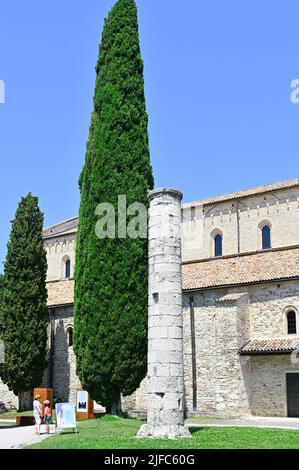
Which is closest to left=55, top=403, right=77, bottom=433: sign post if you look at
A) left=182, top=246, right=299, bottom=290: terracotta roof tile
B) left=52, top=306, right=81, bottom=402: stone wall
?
left=182, top=246, right=299, bottom=290: terracotta roof tile

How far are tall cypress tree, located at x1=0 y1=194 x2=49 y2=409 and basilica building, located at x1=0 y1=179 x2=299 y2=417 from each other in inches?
97.3

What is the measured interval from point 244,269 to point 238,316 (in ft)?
10.3

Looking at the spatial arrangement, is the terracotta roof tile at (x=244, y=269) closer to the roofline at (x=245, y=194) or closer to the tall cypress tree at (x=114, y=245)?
the roofline at (x=245, y=194)

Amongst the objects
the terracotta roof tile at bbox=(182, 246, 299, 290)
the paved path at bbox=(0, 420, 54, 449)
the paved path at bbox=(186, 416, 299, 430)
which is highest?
the terracotta roof tile at bbox=(182, 246, 299, 290)

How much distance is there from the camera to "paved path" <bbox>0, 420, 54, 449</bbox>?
15.1m

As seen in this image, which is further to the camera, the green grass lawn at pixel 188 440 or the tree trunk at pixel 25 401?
the tree trunk at pixel 25 401

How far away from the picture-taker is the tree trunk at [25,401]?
28.2 meters

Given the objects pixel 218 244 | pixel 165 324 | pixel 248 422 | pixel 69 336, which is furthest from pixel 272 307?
pixel 69 336

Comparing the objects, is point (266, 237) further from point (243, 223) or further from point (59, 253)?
point (59, 253)

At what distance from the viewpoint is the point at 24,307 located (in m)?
27.7

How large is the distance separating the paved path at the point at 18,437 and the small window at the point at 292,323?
10.3m

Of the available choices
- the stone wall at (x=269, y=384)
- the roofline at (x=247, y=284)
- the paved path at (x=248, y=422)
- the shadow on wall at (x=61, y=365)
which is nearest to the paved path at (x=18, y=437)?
the paved path at (x=248, y=422)

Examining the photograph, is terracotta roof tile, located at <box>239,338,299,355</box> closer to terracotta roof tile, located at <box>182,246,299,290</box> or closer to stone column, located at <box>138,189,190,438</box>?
terracotta roof tile, located at <box>182,246,299,290</box>
